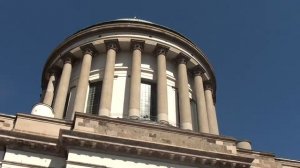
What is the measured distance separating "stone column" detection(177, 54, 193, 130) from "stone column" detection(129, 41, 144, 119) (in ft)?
8.98

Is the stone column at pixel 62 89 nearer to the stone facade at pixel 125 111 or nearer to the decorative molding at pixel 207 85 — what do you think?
the stone facade at pixel 125 111

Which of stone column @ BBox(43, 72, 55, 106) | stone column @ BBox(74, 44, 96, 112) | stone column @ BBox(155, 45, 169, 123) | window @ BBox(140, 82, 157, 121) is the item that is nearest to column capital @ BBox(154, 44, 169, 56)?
stone column @ BBox(155, 45, 169, 123)

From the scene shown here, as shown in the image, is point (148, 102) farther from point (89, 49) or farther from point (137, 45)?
point (89, 49)

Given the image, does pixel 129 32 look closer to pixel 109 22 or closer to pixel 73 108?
pixel 109 22

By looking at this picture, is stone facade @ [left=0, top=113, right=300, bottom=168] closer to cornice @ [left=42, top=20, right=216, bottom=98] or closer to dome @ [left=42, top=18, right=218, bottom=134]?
dome @ [left=42, top=18, right=218, bottom=134]

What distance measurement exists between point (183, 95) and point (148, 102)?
7.19 feet

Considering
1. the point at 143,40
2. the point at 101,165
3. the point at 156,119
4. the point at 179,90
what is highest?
the point at 143,40

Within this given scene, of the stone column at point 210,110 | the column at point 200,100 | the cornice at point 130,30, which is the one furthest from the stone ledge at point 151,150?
the cornice at point 130,30

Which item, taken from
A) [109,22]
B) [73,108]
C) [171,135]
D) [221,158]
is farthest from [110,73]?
[221,158]

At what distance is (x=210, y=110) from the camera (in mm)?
30188

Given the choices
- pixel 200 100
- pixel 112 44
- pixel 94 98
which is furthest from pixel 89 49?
pixel 200 100

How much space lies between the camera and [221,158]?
19531mm

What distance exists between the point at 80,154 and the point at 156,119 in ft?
29.5

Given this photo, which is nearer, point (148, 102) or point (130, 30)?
point (148, 102)
